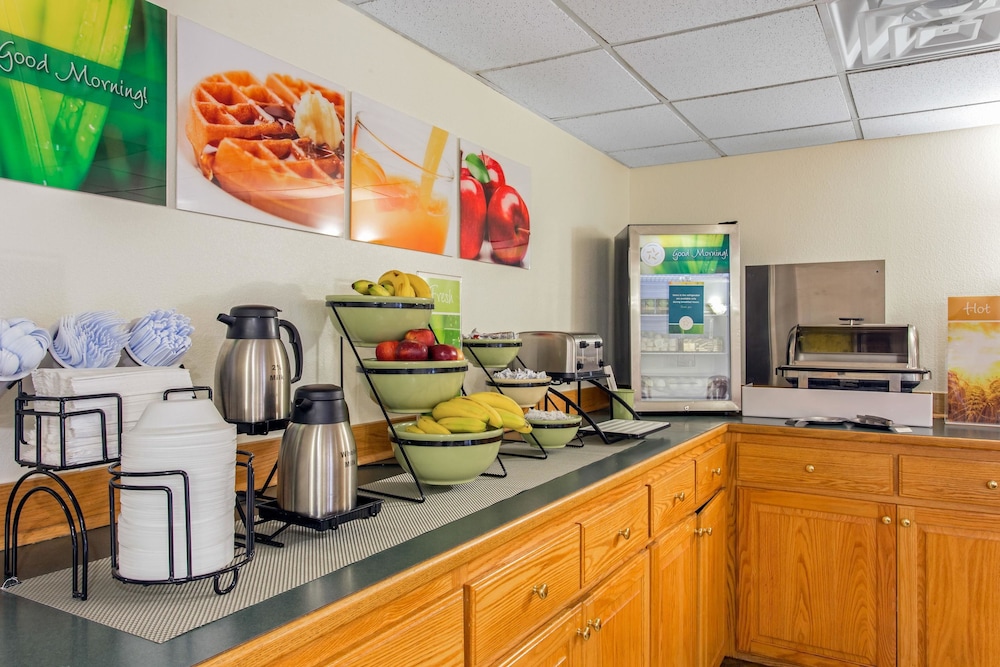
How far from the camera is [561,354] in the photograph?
8.41ft

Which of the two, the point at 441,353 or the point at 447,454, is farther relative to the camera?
the point at 441,353

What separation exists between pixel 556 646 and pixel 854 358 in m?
2.25

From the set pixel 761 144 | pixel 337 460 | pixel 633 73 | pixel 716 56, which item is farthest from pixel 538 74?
pixel 337 460

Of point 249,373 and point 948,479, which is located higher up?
point 249,373

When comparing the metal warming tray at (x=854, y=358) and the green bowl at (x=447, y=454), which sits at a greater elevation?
the metal warming tray at (x=854, y=358)

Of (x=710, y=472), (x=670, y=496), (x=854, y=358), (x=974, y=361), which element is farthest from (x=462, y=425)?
(x=974, y=361)

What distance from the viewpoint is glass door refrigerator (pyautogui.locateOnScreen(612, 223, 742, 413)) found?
3.33m

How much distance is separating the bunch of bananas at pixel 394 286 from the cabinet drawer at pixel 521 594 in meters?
0.71

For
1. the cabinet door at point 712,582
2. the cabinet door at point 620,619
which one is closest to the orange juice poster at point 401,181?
the cabinet door at point 620,619

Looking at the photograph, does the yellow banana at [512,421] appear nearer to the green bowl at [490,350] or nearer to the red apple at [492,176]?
the green bowl at [490,350]

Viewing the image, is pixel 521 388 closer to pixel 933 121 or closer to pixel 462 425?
pixel 462 425

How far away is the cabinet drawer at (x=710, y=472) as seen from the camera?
2555 millimetres

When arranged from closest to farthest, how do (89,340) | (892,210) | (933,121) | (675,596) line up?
(89,340), (675,596), (933,121), (892,210)

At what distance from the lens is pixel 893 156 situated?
3.34 meters
